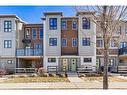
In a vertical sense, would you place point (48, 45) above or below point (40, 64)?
above

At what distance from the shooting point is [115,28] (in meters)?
6.33

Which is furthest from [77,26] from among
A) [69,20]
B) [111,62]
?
[111,62]

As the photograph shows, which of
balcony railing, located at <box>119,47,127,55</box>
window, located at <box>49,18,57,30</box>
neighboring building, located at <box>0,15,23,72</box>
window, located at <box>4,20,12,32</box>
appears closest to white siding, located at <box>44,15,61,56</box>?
window, located at <box>49,18,57,30</box>

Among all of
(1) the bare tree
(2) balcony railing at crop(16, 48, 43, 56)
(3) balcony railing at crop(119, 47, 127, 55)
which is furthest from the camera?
(2) balcony railing at crop(16, 48, 43, 56)

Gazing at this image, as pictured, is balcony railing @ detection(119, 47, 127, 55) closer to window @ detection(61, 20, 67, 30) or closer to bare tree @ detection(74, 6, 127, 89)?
window @ detection(61, 20, 67, 30)

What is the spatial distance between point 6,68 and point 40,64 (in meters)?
3.21

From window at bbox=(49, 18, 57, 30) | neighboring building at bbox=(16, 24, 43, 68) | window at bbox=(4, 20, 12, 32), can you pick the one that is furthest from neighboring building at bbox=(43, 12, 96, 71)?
window at bbox=(4, 20, 12, 32)

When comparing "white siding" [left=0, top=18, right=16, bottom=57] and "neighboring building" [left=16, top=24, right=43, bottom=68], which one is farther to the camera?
"neighboring building" [left=16, top=24, right=43, bottom=68]

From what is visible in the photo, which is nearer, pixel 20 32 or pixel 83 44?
pixel 83 44

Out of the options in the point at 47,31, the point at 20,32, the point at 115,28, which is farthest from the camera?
the point at 20,32

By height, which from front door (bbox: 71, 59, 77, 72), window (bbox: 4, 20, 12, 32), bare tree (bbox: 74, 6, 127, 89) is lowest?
front door (bbox: 71, 59, 77, 72)

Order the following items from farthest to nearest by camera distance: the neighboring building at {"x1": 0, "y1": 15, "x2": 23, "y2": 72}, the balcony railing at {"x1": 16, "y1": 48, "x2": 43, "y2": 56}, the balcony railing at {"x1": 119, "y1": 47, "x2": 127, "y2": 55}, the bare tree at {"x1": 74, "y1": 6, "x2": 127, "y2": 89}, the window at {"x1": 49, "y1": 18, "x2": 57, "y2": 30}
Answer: the balcony railing at {"x1": 16, "y1": 48, "x2": 43, "y2": 56}, the neighboring building at {"x1": 0, "y1": 15, "x2": 23, "y2": 72}, the window at {"x1": 49, "y1": 18, "x2": 57, "y2": 30}, the balcony railing at {"x1": 119, "y1": 47, "x2": 127, "y2": 55}, the bare tree at {"x1": 74, "y1": 6, "x2": 127, "y2": 89}

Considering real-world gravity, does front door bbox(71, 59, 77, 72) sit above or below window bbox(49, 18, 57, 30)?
below

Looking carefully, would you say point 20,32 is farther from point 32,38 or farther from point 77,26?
point 77,26
